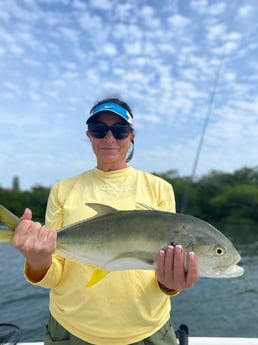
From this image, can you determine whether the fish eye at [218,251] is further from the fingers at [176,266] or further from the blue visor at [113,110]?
the blue visor at [113,110]

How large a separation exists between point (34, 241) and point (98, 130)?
859 mm

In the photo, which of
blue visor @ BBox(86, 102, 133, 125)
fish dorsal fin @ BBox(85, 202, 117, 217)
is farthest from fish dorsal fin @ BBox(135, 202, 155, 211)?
blue visor @ BBox(86, 102, 133, 125)

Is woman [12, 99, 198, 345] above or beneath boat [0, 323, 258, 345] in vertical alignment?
above

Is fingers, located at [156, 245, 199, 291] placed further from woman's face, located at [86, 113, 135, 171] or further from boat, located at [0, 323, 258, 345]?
boat, located at [0, 323, 258, 345]

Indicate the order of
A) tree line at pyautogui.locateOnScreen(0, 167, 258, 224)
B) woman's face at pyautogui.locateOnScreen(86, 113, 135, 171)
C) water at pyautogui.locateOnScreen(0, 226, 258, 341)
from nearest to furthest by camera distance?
1. woman's face at pyautogui.locateOnScreen(86, 113, 135, 171)
2. water at pyautogui.locateOnScreen(0, 226, 258, 341)
3. tree line at pyautogui.locateOnScreen(0, 167, 258, 224)

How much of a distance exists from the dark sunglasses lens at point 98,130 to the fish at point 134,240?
1.66ft

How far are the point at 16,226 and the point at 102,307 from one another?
680mm

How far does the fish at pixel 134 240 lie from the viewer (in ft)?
6.77

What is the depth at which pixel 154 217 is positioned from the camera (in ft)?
6.97

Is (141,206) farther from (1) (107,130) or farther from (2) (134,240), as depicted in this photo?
(1) (107,130)

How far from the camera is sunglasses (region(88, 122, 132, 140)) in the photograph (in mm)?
2434

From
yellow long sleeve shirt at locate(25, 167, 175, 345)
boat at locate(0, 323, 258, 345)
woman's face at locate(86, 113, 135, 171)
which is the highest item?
woman's face at locate(86, 113, 135, 171)

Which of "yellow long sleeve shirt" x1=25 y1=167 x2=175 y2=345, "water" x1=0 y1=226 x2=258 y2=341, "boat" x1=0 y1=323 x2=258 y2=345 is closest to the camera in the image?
"yellow long sleeve shirt" x1=25 y1=167 x2=175 y2=345

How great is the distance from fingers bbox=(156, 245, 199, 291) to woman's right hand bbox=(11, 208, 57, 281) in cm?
62
